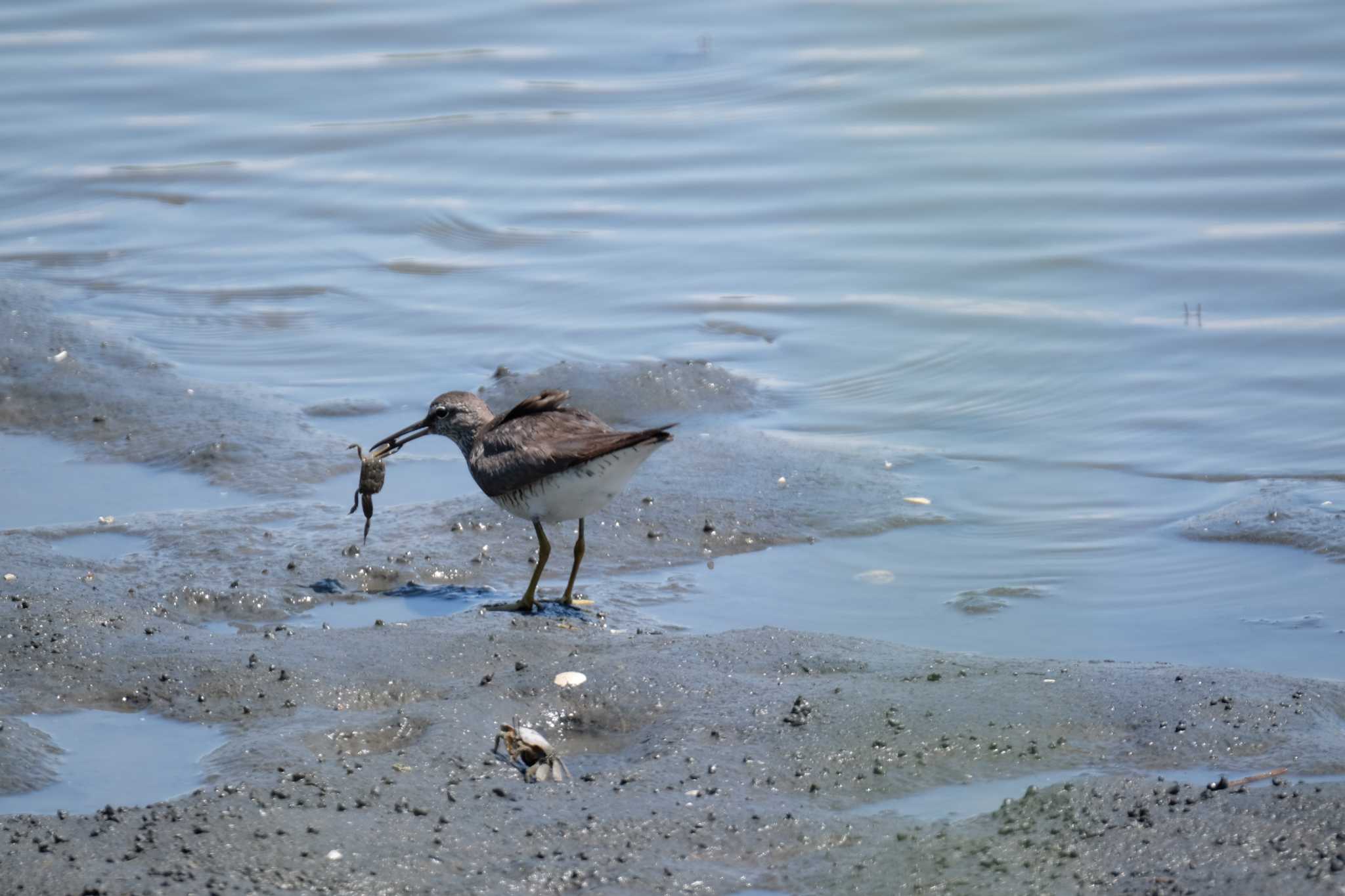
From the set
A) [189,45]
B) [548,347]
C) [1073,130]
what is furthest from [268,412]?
[189,45]

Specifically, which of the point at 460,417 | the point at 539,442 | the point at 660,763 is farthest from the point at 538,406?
the point at 660,763

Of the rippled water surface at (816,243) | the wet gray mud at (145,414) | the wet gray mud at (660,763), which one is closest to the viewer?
the wet gray mud at (660,763)

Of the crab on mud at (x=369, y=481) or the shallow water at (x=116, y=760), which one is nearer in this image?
the shallow water at (x=116, y=760)

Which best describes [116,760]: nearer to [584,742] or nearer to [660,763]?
[584,742]

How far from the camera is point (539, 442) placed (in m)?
6.20

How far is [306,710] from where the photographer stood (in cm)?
482

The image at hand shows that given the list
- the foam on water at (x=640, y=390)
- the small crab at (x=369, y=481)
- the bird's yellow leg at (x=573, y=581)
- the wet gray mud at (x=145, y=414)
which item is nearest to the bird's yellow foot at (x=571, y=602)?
the bird's yellow leg at (x=573, y=581)

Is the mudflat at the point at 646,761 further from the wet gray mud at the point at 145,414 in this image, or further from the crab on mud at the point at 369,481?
the wet gray mud at the point at 145,414

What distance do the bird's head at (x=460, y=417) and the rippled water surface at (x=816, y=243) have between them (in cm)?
85

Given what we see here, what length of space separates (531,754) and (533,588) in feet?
5.64

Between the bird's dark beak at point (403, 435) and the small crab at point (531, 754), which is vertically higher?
the bird's dark beak at point (403, 435)

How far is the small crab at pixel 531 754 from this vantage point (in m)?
4.32

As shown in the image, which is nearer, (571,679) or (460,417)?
(571,679)

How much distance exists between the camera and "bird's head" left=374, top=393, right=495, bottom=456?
688 cm
